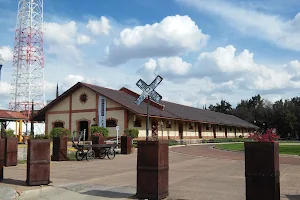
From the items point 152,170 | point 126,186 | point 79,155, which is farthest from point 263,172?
point 79,155

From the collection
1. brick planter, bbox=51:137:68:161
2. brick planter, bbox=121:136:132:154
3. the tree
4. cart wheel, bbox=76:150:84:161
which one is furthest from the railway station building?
the tree

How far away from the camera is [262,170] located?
6664mm

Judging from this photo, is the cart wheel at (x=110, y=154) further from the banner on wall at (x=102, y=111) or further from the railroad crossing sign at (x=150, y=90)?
the banner on wall at (x=102, y=111)

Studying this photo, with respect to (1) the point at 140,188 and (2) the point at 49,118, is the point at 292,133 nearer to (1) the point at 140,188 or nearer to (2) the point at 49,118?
(2) the point at 49,118

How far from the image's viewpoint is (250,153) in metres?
6.77

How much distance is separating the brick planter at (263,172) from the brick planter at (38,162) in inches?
219

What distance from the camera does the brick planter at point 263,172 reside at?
21.6 ft

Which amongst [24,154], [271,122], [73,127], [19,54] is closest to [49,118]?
[73,127]

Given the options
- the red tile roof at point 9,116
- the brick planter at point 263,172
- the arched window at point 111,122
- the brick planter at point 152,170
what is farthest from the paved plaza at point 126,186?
the arched window at point 111,122

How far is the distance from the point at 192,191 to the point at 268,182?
250cm

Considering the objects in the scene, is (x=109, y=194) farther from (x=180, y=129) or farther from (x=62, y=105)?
(x=180, y=129)

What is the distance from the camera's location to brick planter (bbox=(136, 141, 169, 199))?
778cm

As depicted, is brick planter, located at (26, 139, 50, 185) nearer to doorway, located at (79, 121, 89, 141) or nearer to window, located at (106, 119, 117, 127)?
window, located at (106, 119, 117, 127)

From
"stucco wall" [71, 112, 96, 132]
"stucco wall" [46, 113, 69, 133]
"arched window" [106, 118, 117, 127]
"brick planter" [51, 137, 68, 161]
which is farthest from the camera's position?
"stucco wall" [46, 113, 69, 133]
